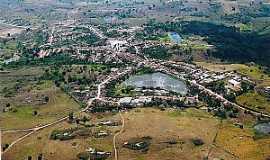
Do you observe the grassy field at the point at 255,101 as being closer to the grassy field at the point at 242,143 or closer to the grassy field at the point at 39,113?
the grassy field at the point at 242,143

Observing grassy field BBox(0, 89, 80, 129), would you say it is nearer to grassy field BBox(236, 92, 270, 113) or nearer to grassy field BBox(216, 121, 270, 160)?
grassy field BBox(216, 121, 270, 160)

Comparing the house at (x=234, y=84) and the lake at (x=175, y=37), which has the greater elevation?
the lake at (x=175, y=37)

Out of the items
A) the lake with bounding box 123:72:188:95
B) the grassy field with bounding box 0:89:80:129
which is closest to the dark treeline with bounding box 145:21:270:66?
the lake with bounding box 123:72:188:95

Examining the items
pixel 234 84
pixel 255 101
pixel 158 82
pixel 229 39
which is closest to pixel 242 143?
pixel 255 101

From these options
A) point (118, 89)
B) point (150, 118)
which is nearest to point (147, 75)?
point (118, 89)

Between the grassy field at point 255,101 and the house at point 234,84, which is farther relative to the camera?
the house at point 234,84

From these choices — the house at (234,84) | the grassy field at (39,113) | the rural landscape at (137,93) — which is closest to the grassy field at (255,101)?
the rural landscape at (137,93)
